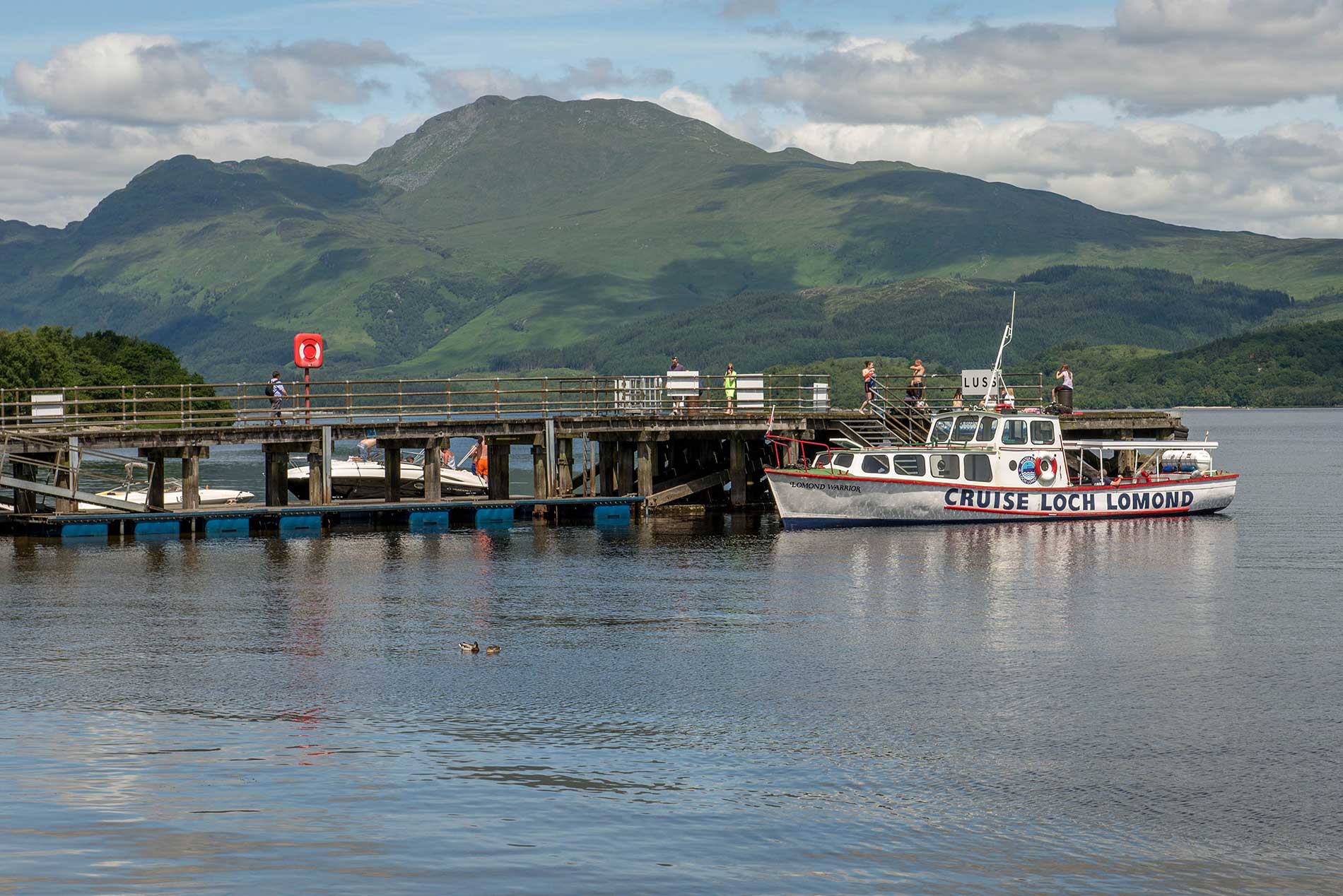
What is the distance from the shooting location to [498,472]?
60.0m

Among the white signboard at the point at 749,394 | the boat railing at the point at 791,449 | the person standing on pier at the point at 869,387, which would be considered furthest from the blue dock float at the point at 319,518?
the person standing on pier at the point at 869,387

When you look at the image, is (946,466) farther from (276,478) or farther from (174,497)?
(174,497)

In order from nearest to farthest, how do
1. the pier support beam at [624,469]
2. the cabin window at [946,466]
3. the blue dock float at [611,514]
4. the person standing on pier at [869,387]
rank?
the cabin window at [946,466] < the blue dock float at [611,514] < the person standing on pier at [869,387] < the pier support beam at [624,469]

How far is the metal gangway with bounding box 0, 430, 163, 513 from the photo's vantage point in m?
50.5

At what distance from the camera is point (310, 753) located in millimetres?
23344

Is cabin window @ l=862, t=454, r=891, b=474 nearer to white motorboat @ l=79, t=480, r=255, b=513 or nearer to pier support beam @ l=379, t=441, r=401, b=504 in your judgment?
pier support beam @ l=379, t=441, r=401, b=504

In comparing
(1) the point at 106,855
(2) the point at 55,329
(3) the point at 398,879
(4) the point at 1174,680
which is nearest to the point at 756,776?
(3) the point at 398,879

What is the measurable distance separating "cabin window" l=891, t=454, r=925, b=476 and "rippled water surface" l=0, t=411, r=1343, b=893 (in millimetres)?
9730

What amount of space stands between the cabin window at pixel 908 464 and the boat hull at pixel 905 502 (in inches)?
22.7

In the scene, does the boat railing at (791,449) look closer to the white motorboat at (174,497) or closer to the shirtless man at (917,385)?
the shirtless man at (917,385)

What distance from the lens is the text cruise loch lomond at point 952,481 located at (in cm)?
5469

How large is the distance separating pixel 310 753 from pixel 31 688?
7291mm

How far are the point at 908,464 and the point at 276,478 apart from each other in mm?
22252

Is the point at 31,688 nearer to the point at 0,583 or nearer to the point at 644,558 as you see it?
the point at 0,583
